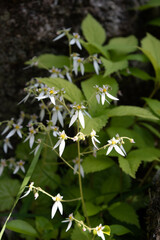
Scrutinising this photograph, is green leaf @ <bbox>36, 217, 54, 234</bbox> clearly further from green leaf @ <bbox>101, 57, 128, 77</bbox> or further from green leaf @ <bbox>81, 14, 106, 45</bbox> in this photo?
green leaf @ <bbox>81, 14, 106, 45</bbox>

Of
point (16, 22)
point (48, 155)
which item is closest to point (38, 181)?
point (48, 155)

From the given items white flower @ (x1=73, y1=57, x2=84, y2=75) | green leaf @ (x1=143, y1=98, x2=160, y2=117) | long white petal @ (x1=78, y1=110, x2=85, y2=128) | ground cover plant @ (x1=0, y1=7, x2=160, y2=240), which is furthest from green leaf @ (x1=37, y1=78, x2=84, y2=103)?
green leaf @ (x1=143, y1=98, x2=160, y2=117)

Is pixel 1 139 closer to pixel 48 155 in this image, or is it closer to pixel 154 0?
pixel 48 155

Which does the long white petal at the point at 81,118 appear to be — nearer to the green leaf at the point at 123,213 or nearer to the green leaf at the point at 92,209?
the green leaf at the point at 92,209

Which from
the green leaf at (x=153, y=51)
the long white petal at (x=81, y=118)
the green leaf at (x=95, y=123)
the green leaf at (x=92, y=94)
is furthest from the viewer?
the green leaf at (x=153, y=51)

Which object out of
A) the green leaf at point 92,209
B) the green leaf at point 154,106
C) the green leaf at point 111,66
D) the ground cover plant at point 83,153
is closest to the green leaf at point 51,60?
the ground cover plant at point 83,153
